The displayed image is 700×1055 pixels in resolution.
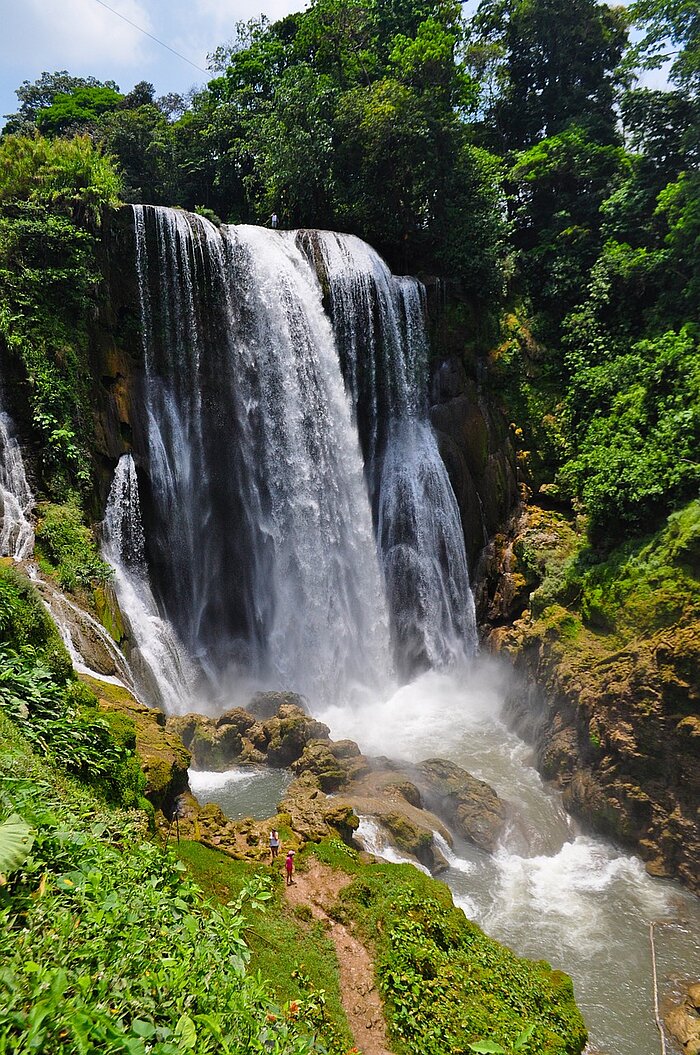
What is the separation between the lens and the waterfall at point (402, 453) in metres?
17.7

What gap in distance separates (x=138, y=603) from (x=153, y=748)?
558cm

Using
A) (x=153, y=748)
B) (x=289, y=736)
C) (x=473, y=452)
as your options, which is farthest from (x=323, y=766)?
(x=473, y=452)

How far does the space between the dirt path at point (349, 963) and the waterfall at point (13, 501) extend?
23.0 feet

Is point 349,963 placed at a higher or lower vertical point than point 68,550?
lower

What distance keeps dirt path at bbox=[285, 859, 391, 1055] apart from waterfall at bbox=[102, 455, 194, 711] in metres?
5.73

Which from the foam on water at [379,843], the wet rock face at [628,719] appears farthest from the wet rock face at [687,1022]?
the foam on water at [379,843]

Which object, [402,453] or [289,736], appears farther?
[402,453]

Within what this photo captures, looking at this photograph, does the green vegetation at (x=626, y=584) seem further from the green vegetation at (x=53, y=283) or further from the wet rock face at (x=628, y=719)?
the green vegetation at (x=53, y=283)

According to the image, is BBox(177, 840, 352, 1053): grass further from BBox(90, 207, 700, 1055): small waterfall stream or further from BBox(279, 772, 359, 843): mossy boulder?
BBox(90, 207, 700, 1055): small waterfall stream

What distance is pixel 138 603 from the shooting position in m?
13.0

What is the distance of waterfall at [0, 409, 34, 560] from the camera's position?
1022 cm

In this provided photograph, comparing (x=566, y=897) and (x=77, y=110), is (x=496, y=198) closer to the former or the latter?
(x=566, y=897)

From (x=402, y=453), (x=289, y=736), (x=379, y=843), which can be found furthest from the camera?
(x=402, y=453)

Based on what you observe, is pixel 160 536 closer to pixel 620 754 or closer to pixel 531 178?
pixel 620 754
